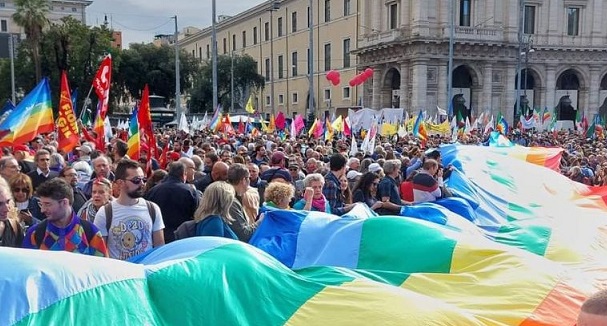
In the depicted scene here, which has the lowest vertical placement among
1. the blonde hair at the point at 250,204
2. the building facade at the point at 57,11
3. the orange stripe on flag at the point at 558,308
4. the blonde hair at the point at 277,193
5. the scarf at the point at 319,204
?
the orange stripe on flag at the point at 558,308

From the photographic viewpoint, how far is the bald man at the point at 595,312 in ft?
6.59

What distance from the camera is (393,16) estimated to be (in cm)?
4853

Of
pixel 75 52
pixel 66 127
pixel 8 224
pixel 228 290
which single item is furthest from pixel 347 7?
pixel 228 290

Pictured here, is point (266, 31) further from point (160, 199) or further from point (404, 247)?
point (404, 247)

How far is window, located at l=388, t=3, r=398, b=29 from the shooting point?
1892 inches

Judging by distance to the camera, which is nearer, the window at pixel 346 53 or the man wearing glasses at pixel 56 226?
the man wearing glasses at pixel 56 226

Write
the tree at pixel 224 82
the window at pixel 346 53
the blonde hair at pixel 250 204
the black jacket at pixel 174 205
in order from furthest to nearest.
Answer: the tree at pixel 224 82, the window at pixel 346 53, the black jacket at pixel 174 205, the blonde hair at pixel 250 204

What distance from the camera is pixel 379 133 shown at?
2688 centimetres

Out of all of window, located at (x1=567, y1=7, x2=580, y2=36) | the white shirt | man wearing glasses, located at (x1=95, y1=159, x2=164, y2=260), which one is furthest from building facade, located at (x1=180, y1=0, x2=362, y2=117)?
the white shirt

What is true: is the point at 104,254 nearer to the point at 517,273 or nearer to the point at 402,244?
the point at 402,244

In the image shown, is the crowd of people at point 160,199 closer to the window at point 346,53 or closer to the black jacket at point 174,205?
the black jacket at point 174,205

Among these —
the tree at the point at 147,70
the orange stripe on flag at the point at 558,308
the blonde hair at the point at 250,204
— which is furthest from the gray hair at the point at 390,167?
the tree at the point at 147,70

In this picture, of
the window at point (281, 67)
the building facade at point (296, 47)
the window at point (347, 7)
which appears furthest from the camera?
the window at point (281, 67)

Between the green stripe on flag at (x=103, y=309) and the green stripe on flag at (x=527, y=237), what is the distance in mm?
4331
